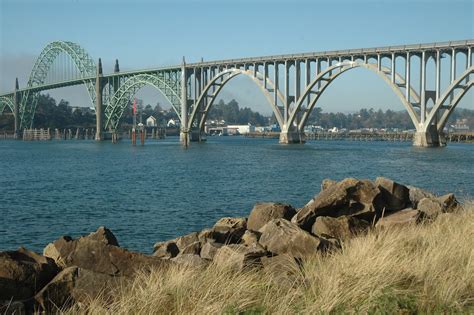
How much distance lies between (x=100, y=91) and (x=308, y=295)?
377 feet

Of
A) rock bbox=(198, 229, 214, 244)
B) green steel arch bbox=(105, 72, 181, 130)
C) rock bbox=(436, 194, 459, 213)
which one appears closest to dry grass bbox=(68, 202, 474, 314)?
rock bbox=(198, 229, 214, 244)

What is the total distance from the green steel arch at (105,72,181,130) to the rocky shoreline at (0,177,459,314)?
84.2 m

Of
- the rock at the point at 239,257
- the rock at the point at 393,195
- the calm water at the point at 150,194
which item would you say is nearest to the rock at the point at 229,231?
the calm water at the point at 150,194

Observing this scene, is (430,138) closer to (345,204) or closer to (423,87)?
(423,87)

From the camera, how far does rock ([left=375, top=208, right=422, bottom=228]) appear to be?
33.8ft

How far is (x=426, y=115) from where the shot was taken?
63438 mm

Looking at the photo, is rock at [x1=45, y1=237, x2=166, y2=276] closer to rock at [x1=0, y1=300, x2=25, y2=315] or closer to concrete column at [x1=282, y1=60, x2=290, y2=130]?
rock at [x1=0, y1=300, x2=25, y2=315]

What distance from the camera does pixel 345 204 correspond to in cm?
1117

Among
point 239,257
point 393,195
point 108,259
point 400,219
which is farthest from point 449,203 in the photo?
point 108,259

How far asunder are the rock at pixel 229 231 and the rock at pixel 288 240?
77.6 inches

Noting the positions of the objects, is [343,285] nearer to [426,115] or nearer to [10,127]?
[426,115]

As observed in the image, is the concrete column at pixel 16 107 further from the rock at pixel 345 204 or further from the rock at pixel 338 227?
the rock at pixel 338 227

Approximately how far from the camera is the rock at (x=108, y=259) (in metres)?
7.43

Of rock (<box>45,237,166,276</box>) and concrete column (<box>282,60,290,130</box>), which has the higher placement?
concrete column (<box>282,60,290,130</box>)
